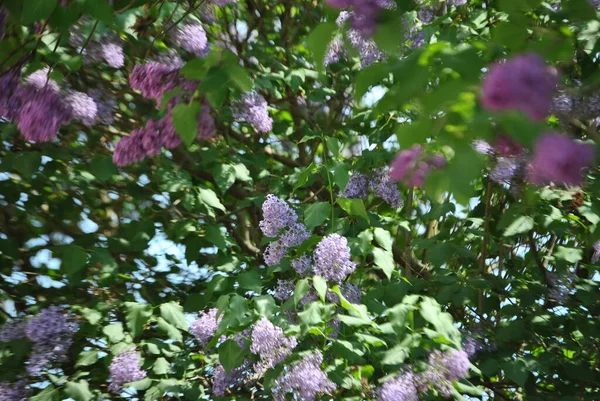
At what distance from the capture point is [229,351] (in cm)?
251

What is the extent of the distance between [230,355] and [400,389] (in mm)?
561

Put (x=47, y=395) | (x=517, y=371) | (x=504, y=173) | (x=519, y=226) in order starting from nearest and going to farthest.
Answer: (x=504, y=173) < (x=517, y=371) < (x=47, y=395) < (x=519, y=226)

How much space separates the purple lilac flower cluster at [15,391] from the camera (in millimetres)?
3008

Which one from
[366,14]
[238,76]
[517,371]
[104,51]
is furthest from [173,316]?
[366,14]

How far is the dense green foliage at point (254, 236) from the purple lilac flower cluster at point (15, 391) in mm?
64

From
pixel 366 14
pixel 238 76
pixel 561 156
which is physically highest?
pixel 238 76

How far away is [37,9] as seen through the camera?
183 cm

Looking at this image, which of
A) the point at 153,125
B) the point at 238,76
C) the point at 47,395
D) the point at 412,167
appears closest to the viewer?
the point at 412,167

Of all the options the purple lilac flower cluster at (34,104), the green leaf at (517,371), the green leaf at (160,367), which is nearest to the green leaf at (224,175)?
the green leaf at (160,367)

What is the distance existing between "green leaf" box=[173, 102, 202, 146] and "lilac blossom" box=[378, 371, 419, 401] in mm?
1163

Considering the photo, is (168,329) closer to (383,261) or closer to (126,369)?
(126,369)

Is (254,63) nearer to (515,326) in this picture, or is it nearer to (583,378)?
(515,326)

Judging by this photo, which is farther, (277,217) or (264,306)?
(277,217)

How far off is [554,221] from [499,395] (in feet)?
2.63
